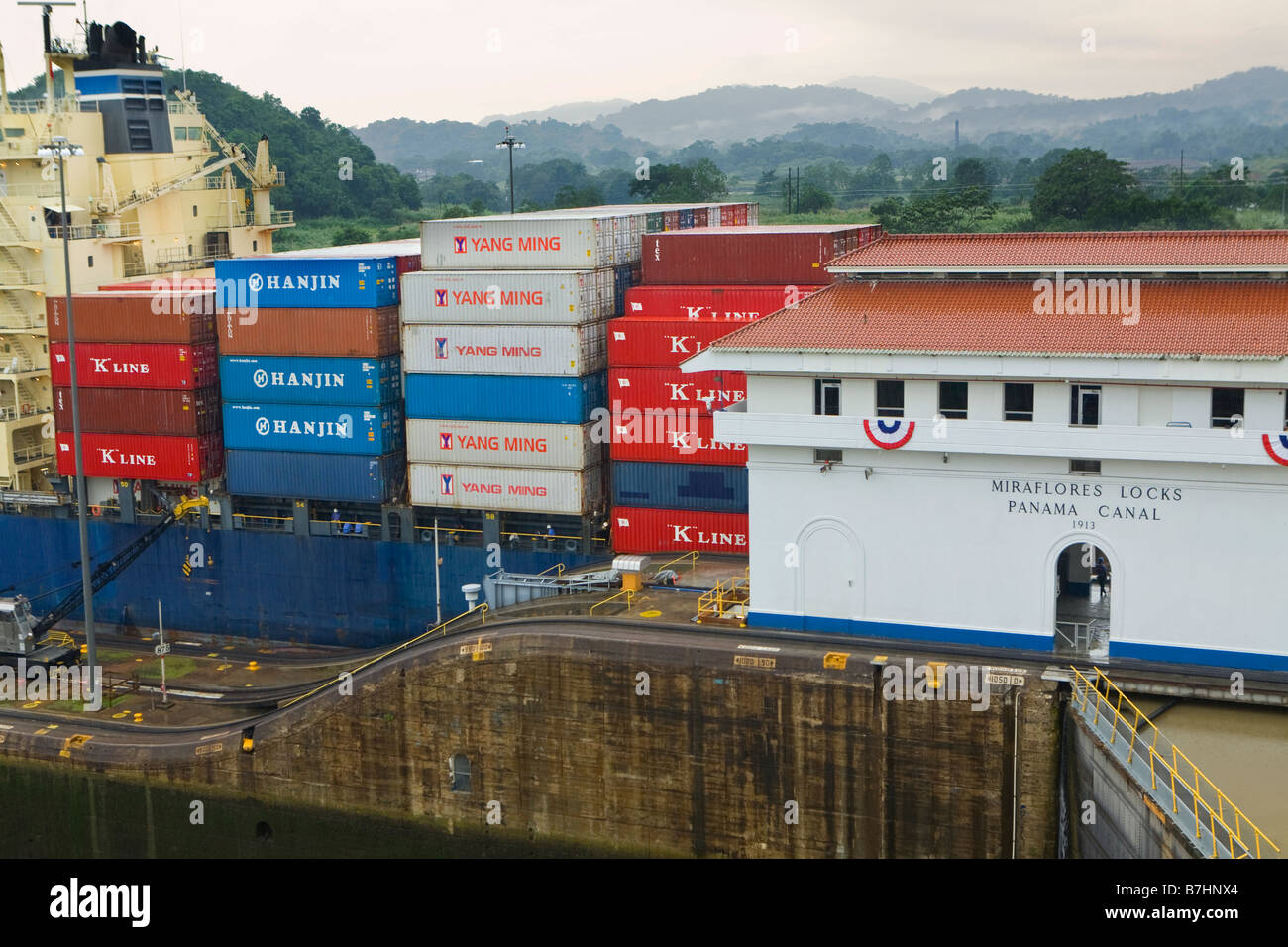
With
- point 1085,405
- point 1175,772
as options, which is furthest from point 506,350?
point 1175,772

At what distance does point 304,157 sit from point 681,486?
115 meters

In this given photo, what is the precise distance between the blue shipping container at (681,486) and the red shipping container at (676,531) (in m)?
0.24

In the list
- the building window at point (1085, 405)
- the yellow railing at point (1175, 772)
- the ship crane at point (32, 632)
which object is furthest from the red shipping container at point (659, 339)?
the ship crane at point (32, 632)

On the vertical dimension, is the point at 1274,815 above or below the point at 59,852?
above

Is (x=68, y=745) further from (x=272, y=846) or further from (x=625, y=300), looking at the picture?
(x=625, y=300)

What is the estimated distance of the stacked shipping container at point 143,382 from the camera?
163 ft

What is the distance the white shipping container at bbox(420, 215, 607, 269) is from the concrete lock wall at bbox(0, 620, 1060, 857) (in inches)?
577

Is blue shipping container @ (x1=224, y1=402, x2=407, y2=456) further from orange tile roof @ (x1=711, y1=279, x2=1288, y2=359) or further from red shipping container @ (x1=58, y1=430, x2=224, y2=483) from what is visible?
orange tile roof @ (x1=711, y1=279, x2=1288, y2=359)

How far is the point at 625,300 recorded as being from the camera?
46812 millimetres

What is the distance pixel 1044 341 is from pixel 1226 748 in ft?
32.9

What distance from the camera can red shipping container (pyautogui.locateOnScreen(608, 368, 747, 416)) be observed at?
43.6 meters

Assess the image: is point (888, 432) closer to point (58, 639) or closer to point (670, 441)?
point (670, 441)

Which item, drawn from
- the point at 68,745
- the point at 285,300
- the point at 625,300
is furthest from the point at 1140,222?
the point at 68,745

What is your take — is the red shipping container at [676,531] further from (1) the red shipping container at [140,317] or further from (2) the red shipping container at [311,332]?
(1) the red shipping container at [140,317]
